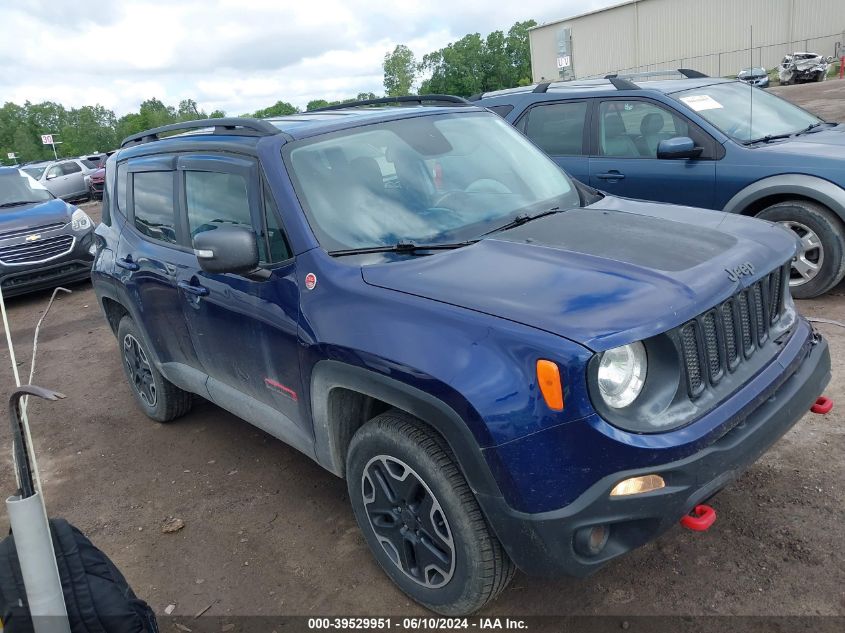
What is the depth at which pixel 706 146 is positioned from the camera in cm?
590

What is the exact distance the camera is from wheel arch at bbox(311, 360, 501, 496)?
7.76 ft

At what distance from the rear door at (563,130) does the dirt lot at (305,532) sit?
2695mm

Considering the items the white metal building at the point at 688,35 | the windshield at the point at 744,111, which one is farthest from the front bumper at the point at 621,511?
the white metal building at the point at 688,35

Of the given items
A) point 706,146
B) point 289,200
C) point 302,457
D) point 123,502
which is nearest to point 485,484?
point 289,200

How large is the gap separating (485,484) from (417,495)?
46 cm

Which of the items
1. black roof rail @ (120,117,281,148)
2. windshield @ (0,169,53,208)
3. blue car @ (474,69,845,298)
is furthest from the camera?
windshield @ (0,169,53,208)

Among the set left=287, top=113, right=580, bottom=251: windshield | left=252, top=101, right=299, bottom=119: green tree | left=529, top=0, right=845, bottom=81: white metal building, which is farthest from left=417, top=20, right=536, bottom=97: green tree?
left=287, top=113, right=580, bottom=251: windshield

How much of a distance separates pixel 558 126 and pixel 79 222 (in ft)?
22.3

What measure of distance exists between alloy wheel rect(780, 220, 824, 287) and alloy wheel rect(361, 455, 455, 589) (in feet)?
13.6

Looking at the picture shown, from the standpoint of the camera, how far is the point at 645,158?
6.23 meters

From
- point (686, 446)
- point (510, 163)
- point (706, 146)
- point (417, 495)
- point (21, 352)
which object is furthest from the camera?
point (21, 352)

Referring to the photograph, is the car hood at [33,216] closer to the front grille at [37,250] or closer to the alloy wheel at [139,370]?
the front grille at [37,250]

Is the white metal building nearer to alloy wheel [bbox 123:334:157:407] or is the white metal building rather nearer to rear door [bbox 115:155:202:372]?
alloy wheel [bbox 123:334:157:407]

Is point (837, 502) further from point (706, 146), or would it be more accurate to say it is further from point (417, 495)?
point (706, 146)
